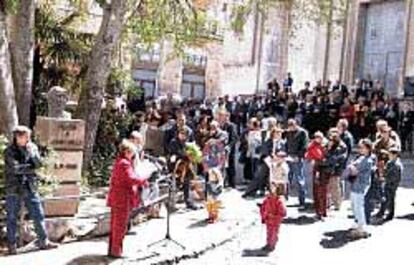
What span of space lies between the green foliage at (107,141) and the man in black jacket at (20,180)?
578 centimetres

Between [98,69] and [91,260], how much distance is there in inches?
257

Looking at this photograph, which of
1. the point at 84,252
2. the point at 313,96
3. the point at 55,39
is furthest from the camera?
the point at 313,96

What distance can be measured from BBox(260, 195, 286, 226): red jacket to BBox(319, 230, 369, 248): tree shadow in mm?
961

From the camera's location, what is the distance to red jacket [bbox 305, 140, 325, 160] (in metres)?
15.7

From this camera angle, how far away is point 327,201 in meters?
15.9

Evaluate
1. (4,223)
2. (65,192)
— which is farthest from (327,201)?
(4,223)

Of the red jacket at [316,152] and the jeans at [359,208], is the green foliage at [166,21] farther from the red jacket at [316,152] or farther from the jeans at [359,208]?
the jeans at [359,208]

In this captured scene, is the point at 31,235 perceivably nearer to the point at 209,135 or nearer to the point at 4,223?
the point at 4,223

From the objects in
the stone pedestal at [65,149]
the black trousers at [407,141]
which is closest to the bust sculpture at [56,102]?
the stone pedestal at [65,149]

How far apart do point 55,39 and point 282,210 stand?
7.68 m

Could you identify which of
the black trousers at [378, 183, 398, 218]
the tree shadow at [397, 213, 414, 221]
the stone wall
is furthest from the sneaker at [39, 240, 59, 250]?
the stone wall

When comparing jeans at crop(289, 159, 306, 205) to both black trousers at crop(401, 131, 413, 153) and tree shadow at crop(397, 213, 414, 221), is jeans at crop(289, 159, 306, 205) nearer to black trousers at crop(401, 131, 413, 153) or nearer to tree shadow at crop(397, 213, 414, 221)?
tree shadow at crop(397, 213, 414, 221)

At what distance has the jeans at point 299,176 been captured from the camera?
16672 mm

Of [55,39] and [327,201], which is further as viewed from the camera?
[55,39]
